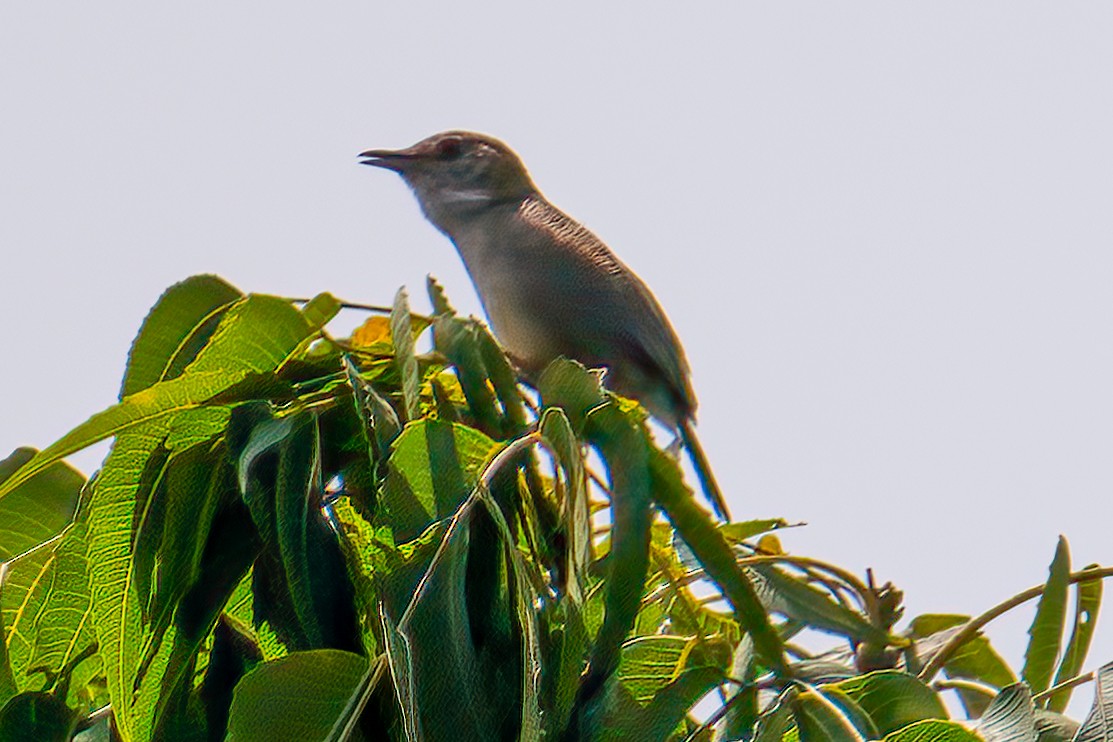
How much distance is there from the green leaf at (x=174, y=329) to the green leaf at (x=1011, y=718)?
115 centimetres

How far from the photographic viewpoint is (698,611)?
7.22 feet

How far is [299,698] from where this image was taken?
1667 millimetres

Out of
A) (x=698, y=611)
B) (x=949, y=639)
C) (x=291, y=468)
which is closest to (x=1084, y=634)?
(x=949, y=639)

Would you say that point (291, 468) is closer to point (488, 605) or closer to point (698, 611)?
point (488, 605)

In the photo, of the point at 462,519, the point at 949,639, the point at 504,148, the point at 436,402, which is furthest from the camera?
the point at 504,148

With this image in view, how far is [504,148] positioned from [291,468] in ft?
6.80

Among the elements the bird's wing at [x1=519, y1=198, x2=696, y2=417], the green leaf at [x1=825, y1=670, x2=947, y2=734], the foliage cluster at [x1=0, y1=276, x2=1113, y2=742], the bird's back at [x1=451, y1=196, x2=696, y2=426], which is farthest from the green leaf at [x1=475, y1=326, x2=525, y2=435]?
the bird's wing at [x1=519, y1=198, x2=696, y2=417]

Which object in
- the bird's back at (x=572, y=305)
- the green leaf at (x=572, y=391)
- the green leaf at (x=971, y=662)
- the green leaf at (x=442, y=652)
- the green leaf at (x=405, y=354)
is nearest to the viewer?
Answer: the green leaf at (x=442, y=652)

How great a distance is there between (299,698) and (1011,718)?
84 centimetres

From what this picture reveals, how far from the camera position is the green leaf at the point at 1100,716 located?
185 cm

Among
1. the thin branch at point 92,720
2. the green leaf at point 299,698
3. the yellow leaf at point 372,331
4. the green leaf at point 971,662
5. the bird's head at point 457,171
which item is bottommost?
the green leaf at point 971,662

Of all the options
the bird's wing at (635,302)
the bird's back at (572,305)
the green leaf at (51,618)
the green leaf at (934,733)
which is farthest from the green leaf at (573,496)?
the bird's wing at (635,302)

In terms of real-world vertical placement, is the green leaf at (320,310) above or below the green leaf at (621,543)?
above

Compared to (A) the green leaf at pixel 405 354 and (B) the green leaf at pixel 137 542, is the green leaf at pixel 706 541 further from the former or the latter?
(B) the green leaf at pixel 137 542
